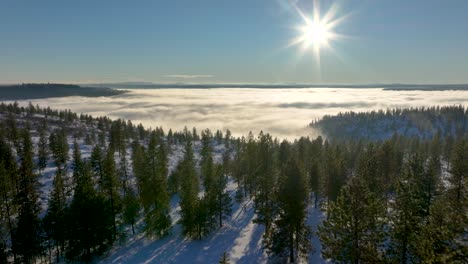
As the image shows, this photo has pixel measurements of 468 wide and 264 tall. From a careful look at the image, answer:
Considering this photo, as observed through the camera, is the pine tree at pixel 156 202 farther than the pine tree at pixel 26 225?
Yes

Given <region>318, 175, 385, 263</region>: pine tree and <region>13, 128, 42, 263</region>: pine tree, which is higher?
<region>318, 175, 385, 263</region>: pine tree

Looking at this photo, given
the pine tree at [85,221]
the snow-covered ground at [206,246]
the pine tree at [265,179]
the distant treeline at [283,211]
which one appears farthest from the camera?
the pine tree at [265,179]

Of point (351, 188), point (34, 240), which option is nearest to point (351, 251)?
point (351, 188)

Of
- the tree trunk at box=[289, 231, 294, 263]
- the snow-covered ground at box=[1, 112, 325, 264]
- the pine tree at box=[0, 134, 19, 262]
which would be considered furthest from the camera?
the pine tree at box=[0, 134, 19, 262]

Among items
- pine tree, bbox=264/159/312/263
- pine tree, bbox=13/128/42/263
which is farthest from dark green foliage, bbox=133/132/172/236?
pine tree, bbox=264/159/312/263

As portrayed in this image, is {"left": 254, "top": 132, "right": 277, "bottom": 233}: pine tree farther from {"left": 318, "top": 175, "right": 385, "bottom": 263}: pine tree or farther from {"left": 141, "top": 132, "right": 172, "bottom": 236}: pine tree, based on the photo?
Answer: {"left": 318, "top": 175, "right": 385, "bottom": 263}: pine tree

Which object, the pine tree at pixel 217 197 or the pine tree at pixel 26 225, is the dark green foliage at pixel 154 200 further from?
the pine tree at pixel 26 225

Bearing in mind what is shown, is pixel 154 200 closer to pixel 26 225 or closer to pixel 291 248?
pixel 26 225

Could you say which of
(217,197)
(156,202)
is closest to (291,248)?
(217,197)

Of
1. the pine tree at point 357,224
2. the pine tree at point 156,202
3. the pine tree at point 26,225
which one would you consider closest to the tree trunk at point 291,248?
the pine tree at point 357,224

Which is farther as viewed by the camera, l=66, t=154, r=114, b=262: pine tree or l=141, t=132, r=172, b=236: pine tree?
l=141, t=132, r=172, b=236: pine tree

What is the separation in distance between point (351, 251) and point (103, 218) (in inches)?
1163

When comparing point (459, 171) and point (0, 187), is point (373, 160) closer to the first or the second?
point (459, 171)

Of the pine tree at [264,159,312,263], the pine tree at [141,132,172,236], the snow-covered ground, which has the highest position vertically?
the pine tree at [264,159,312,263]
